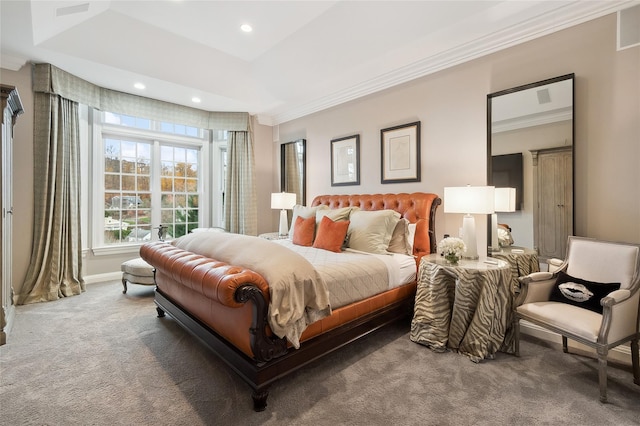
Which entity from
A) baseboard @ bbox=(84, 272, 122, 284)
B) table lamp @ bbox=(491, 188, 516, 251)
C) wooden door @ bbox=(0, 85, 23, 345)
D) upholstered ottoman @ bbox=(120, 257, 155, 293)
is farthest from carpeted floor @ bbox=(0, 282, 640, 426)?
baseboard @ bbox=(84, 272, 122, 284)

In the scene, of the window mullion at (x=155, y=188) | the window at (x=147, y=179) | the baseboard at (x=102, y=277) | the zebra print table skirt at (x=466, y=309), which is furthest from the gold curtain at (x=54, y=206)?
the zebra print table skirt at (x=466, y=309)

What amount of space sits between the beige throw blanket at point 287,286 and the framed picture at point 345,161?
2.38 meters

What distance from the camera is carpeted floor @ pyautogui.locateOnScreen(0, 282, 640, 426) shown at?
1646 millimetres

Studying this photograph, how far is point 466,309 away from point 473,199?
928 mm

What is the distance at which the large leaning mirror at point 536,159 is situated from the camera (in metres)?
2.47

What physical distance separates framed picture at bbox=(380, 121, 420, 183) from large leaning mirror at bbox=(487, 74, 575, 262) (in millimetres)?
798

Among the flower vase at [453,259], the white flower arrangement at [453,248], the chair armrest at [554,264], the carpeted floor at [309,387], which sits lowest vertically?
the carpeted floor at [309,387]

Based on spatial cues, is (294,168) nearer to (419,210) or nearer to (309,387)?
(419,210)

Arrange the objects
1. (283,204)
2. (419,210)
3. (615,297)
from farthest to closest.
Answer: (283,204) → (419,210) → (615,297)

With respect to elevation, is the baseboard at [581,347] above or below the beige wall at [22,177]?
below

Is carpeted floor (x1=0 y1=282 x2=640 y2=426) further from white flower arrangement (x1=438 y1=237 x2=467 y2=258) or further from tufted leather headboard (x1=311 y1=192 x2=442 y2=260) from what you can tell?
tufted leather headboard (x1=311 y1=192 x2=442 y2=260)

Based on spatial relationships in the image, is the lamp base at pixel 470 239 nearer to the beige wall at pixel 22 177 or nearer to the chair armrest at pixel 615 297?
the chair armrest at pixel 615 297

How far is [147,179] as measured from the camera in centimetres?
504

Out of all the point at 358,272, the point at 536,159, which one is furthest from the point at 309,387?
the point at 536,159
